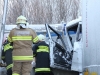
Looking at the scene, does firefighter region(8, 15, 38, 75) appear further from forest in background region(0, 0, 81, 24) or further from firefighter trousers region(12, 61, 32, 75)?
forest in background region(0, 0, 81, 24)

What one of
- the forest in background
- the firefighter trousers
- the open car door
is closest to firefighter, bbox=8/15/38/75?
the firefighter trousers

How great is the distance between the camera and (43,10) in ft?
91.6

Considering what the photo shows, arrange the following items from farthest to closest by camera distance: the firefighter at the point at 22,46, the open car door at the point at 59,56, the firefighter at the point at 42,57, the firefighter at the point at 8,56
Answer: the firefighter at the point at 42,57 → the firefighter at the point at 8,56 → the open car door at the point at 59,56 → the firefighter at the point at 22,46

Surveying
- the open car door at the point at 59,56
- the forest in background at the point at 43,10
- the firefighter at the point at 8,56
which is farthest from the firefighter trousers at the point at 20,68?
the forest in background at the point at 43,10

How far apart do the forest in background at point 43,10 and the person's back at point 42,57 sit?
18.0 m

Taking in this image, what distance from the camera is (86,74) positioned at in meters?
6.04

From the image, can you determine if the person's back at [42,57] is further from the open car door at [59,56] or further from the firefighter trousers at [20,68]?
the firefighter trousers at [20,68]

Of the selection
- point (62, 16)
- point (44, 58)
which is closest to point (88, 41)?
point (44, 58)

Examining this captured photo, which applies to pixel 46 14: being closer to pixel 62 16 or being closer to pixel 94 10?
pixel 62 16

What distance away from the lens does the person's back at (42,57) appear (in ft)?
27.8

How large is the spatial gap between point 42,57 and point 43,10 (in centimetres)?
1960

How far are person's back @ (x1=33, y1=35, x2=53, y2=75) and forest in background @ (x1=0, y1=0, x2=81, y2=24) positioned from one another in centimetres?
1804

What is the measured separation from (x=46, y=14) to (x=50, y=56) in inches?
777

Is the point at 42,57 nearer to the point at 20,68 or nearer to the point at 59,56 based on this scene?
the point at 59,56
